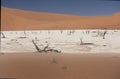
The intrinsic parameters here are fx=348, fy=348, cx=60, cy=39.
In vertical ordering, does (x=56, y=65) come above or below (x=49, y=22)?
below

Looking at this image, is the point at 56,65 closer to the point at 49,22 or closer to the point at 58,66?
the point at 58,66

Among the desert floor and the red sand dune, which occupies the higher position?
the red sand dune

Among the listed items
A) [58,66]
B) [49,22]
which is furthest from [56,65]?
[49,22]

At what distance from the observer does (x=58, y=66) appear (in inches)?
221

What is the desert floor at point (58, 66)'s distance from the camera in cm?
511

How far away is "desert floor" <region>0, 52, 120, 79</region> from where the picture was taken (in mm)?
5109

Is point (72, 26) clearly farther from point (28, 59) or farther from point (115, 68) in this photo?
point (115, 68)

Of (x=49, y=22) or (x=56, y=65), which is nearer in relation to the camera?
(x=56, y=65)

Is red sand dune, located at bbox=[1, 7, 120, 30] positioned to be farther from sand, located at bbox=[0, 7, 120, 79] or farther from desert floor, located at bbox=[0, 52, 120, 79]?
desert floor, located at bbox=[0, 52, 120, 79]

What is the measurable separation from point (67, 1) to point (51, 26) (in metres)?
0.93

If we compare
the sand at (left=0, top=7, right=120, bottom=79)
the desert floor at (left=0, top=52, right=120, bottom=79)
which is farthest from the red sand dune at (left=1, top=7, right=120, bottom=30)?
the desert floor at (left=0, top=52, right=120, bottom=79)

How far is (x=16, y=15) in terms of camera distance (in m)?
7.95

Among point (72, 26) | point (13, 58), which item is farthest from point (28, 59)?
point (72, 26)

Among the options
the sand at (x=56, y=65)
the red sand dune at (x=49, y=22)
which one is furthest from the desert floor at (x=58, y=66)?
the red sand dune at (x=49, y=22)
